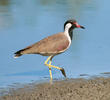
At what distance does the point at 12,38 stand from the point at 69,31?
74.2 inches

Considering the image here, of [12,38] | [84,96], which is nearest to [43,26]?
[12,38]

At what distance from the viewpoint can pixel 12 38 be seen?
1136 cm

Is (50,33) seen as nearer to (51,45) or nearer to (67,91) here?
(51,45)

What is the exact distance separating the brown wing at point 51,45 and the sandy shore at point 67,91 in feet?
3.01

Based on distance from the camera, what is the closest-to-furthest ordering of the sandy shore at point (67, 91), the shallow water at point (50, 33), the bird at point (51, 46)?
the sandy shore at point (67, 91), the bird at point (51, 46), the shallow water at point (50, 33)

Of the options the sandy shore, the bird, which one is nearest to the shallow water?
the bird

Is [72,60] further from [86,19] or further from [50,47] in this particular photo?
[86,19]

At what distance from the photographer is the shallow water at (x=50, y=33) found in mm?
9609

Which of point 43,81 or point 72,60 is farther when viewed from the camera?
point 72,60

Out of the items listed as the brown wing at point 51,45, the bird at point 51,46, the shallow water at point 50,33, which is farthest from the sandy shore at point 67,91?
the brown wing at point 51,45

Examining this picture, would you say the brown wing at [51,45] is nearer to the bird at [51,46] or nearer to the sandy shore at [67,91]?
the bird at [51,46]

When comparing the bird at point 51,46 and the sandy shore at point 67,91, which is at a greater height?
the bird at point 51,46

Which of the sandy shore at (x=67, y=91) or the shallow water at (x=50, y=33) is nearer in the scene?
the sandy shore at (x=67, y=91)

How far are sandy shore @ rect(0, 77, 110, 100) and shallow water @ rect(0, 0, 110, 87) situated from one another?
0.47 meters
